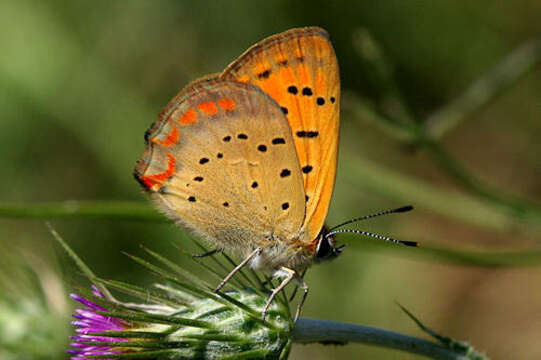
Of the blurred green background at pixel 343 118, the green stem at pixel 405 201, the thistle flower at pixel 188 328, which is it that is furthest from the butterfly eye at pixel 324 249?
the blurred green background at pixel 343 118

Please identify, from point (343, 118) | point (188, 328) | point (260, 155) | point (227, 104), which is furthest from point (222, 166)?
point (343, 118)

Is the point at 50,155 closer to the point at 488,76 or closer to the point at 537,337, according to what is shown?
the point at 488,76

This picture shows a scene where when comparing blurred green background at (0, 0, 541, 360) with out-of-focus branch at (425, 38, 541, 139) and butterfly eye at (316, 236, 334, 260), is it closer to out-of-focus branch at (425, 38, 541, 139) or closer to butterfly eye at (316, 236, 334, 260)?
out-of-focus branch at (425, 38, 541, 139)

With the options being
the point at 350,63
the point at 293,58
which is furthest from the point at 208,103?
the point at 350,63

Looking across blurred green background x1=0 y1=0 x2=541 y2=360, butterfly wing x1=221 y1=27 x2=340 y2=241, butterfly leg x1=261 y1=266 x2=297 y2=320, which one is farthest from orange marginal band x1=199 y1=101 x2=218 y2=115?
blurred green background x1=0 y1=0 x2=541 y2=360

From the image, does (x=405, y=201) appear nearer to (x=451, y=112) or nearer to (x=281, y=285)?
(x=451, y=112)

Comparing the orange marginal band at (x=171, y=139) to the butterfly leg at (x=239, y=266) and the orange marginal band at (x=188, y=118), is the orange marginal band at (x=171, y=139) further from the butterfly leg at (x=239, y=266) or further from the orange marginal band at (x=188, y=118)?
the butterfly leg at (x=239, y=266)
